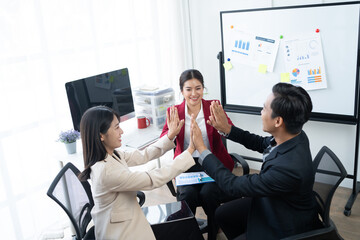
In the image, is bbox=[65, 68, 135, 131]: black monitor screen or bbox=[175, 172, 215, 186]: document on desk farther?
bbox=[65, 68, 135, 131]: black monitor screen

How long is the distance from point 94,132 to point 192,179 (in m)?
0.99

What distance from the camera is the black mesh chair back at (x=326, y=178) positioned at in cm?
198

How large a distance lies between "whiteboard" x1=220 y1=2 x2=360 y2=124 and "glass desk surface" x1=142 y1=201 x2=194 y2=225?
63.9 inches

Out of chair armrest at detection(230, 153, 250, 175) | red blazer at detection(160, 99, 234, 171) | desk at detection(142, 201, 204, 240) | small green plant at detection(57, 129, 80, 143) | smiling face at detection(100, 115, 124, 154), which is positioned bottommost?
desk at detection(142, 201, 204, 240)

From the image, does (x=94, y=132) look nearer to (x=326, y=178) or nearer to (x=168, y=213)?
(x=168, y=213)

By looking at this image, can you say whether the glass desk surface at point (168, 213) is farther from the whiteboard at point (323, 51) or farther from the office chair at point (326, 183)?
the whiteboard at point (323, 51)

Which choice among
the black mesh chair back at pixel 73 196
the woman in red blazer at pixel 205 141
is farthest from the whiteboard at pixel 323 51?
the black mesh chair back at pixel 73 196

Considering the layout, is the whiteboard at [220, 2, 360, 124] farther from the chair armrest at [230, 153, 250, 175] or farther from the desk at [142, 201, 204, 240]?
the desk at [142, 201, 204, 240]

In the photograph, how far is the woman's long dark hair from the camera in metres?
1.88

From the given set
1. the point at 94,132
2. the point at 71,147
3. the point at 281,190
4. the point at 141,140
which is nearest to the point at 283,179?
the point at 281,190

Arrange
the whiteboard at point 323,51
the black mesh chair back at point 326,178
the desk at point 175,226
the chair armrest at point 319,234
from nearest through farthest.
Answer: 1. the chair armrest at point 319,234
2. the black mesh chair back at point 326,178
3. the desk at point 175,226
4. the whiteboard at point 323,51

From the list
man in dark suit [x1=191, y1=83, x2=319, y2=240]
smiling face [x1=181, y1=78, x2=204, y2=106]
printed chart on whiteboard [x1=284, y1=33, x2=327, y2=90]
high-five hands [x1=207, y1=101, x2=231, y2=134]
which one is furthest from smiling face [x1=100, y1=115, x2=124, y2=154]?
printed chart on whiteboard [x1=284, y1=33, x2=327, y2=90]

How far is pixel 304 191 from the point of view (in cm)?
187

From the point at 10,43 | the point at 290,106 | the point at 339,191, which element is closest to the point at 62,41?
the point at 10,43
